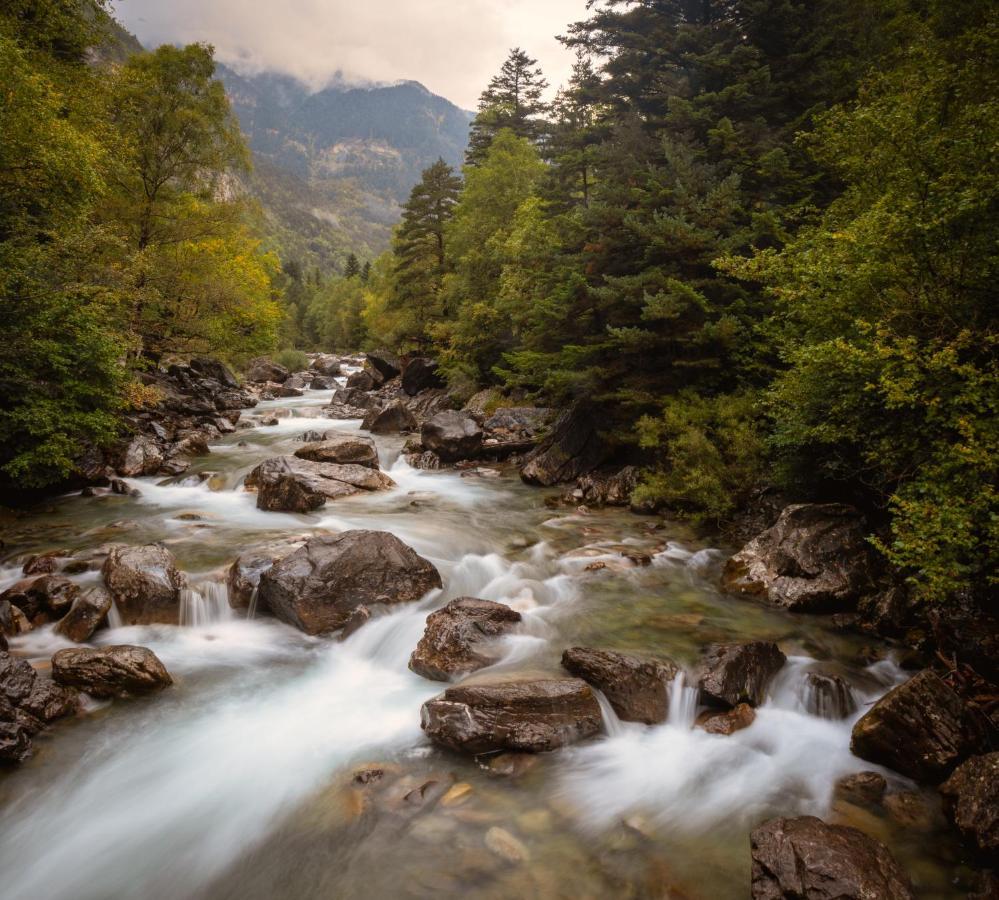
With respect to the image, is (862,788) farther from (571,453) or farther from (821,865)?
(571,453)

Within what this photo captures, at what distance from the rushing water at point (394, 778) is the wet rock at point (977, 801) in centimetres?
24

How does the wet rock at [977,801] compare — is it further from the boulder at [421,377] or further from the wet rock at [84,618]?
the boulder at [421,377]

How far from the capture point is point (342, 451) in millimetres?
17234

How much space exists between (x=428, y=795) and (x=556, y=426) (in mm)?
13374

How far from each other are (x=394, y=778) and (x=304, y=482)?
9740 millimetres

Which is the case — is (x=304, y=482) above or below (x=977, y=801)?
below

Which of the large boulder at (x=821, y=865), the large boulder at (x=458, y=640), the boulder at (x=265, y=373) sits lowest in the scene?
the boulder at (x=265, y=373)

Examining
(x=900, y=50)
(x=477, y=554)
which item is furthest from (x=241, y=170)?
(x=900, y=50)

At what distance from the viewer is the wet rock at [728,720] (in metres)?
6.29

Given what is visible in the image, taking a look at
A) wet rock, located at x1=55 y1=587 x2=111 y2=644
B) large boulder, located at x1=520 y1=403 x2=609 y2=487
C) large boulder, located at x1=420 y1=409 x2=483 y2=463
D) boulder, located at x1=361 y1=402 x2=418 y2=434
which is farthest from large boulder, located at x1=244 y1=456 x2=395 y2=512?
boulder, located at x1=361 y1=402 x2=418 y2=434

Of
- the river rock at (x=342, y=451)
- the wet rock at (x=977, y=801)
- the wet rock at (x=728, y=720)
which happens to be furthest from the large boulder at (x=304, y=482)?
the wet rock at (x=977, y=801)

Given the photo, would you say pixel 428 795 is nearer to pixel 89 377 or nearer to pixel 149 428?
pixel 89 377

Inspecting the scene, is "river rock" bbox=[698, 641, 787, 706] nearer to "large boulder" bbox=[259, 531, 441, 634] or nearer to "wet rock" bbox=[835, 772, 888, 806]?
"wet rock" bbox=[835, 772, 888, 806]

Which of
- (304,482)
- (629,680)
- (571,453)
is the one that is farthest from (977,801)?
(304,482)
